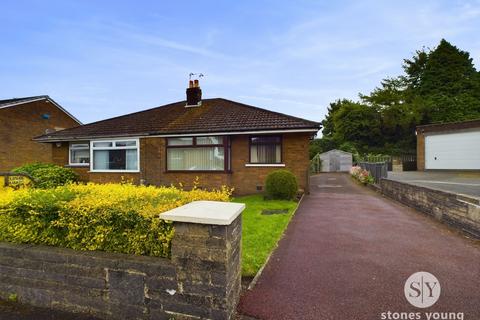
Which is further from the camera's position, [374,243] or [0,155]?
[0,155]

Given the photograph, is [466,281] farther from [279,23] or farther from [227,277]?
[279,23]

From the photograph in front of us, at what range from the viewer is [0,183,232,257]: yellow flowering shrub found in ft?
10.2

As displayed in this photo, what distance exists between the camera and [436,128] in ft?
78.8

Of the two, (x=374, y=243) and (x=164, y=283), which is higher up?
(x=164, y=283)

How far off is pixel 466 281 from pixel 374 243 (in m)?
1.78

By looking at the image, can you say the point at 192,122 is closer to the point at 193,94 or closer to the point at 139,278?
the point at 193,94

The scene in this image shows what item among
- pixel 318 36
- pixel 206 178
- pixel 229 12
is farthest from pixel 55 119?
pixel 318 36

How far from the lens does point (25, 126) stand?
21.1 metres

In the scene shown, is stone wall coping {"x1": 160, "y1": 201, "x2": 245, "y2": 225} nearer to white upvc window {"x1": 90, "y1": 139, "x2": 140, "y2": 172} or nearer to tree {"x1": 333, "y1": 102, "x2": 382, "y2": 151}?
white upvc window {"x1": 90, "y1": 139, "x2": 140, "y2": 172}

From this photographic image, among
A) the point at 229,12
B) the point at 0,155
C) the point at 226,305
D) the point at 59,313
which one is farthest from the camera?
the point at 0,155

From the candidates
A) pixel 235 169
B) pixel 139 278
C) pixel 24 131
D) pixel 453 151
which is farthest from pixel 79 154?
pixel 453 151

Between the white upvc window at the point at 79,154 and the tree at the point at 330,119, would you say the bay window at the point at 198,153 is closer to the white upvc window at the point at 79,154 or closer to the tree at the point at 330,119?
the white upvc window at the point at 79,154

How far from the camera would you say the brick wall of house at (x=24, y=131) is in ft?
64.5

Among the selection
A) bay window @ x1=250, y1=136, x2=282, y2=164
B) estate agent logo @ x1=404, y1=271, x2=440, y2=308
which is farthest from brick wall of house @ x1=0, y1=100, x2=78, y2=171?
estate agent logo @ x1=404, y1=271, x2=440, y2=308
